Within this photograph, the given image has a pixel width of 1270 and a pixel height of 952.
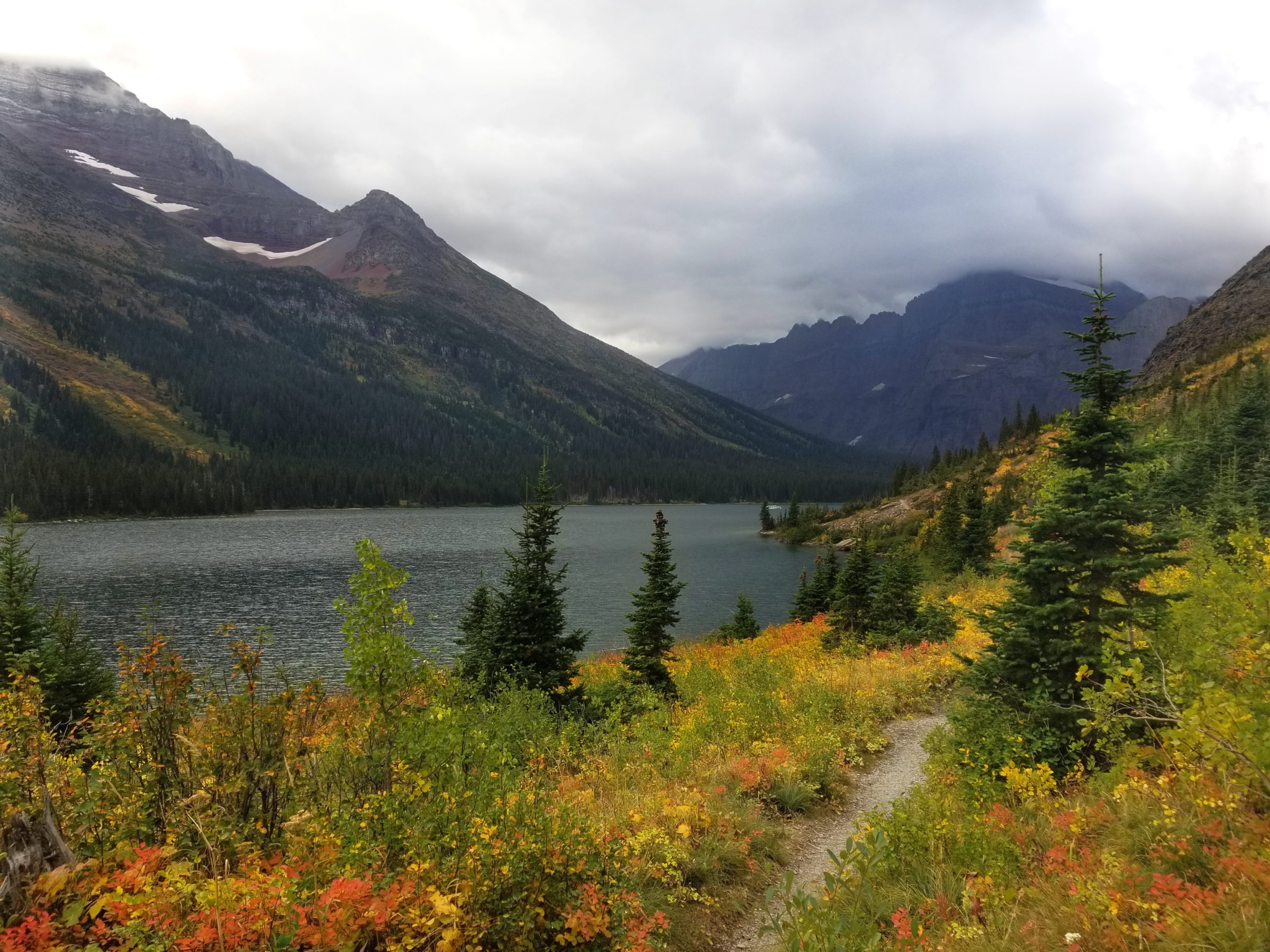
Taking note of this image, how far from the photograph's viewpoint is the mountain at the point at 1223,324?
87500 mm

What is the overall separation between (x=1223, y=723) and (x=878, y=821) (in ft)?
11.2

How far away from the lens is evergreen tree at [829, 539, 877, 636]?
27.8m

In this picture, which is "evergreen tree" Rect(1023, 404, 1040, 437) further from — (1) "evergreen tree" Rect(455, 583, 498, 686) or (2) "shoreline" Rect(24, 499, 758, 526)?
(1) "evergreen tree" Rect(455, 583, 498, 686)

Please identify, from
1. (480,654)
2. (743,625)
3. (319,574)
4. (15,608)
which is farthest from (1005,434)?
(15,608)

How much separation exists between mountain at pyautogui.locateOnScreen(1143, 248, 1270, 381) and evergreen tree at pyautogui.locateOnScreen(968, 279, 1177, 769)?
10072 cm

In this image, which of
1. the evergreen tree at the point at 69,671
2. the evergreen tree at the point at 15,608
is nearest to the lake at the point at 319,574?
the evergreen tree at the point at 69,671

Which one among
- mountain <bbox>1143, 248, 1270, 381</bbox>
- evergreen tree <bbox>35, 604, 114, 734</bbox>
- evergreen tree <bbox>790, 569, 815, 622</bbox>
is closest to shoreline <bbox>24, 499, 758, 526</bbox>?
evergreen tree <bbox>790, 569, 815, 622</bbox>

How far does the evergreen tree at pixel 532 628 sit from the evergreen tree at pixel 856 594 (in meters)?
14.5

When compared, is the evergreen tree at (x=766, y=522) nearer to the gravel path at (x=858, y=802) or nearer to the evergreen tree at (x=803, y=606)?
the evergreen tree at (x=803, y=606)

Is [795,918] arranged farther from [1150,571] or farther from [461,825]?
[1150,571]

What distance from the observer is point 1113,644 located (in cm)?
622

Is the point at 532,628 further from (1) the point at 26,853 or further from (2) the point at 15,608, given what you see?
(2) the point at 15,608

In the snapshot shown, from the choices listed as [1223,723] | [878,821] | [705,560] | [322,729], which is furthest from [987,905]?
[705,560]

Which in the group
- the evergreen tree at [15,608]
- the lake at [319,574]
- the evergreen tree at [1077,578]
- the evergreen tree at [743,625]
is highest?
the evergreen tree at [1077,578]
